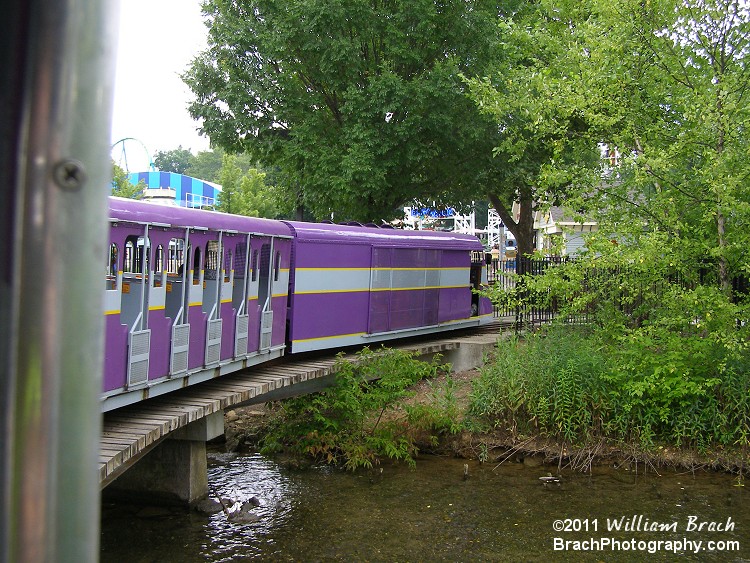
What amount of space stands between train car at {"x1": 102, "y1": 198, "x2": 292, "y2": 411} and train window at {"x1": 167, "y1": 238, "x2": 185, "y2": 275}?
1 centimetres

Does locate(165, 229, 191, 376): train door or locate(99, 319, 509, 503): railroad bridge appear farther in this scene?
locate(165, 229, 191, 376): train door

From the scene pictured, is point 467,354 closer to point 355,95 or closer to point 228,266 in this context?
point 355,95

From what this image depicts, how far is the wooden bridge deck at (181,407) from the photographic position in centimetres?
889

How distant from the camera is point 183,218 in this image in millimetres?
10727

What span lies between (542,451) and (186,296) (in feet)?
24.0

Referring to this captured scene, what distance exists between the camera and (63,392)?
1163 millimetres

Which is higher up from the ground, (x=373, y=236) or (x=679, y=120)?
(x=679, y=120)

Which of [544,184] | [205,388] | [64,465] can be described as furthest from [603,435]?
[64,465]

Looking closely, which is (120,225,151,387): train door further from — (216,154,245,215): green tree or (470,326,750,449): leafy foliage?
(216,154,245,215): green tree

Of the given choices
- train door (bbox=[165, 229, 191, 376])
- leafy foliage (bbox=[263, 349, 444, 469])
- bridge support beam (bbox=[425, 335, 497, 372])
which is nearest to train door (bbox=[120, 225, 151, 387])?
train door (bbox=[165, 229, 191, 376])

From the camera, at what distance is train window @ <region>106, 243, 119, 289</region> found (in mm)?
9188

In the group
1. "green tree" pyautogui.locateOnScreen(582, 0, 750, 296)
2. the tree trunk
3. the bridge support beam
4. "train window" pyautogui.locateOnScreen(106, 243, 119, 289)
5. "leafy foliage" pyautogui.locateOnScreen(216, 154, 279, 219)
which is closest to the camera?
"train window" pyautogui.locateOnScreen(106, 243, 119, 289)

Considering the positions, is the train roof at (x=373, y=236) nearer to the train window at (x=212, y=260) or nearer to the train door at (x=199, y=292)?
the train window at (x=212, y=260)

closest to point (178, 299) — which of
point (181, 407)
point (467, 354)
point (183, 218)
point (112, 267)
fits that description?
point (183, 218)
